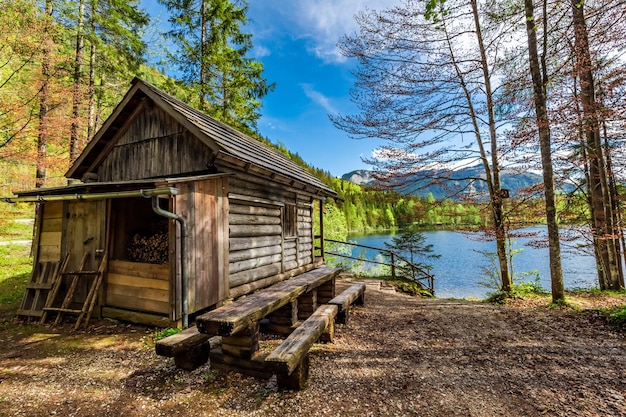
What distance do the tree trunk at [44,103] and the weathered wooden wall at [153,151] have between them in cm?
473

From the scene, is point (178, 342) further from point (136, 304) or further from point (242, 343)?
point (136, 304)

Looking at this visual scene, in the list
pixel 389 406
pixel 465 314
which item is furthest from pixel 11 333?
pixel 465 314

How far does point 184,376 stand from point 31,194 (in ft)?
18.7

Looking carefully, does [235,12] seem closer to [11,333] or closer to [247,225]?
[247,225]

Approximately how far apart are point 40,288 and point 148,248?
2309mm

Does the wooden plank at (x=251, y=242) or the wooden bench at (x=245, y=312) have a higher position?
the wooden plank at (x=251, y=242)

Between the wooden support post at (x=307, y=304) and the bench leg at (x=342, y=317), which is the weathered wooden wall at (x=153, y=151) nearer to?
the wooden support post at (x=307, y=304)

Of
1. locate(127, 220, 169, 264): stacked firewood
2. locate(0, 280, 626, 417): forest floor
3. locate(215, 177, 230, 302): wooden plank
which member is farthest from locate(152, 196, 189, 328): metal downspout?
locate(127, 220, 169, 264): stacked firewood

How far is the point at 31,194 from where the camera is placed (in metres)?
6.01

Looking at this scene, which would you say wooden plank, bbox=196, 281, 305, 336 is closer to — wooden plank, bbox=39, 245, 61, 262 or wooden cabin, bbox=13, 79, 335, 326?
wooden cabin, bbox=13, 79, 335, 326

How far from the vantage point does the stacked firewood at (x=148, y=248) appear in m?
6.35

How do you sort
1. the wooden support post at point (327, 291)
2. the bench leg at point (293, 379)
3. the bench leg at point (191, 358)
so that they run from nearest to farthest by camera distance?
the bench leg at point (293, 379) < the bench leg at point (191, 358) < the wooden support post at point (327, 291)

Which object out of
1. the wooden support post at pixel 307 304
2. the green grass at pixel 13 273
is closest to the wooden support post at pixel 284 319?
the wooden support post at pixel 307 304

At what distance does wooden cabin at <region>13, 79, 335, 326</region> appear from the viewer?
521 centimetres
